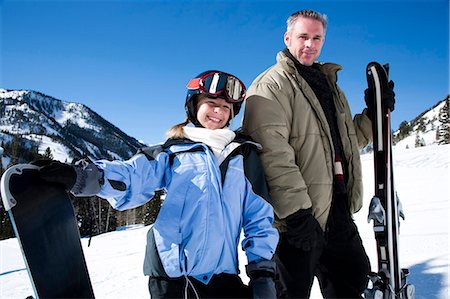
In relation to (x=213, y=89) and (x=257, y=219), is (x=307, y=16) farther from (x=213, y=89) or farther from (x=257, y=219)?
(x=257, y=219)

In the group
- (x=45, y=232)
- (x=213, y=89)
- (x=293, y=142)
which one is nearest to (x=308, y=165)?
(x=293, y=142)

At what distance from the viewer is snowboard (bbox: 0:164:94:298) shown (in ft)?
5.56

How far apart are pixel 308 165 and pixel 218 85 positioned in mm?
831

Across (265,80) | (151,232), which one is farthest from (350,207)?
(151,232)

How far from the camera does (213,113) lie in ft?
7.67

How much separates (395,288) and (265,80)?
1904 millimetres

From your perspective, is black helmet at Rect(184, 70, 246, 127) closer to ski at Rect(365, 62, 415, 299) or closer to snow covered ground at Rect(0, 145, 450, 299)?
Result: ski at Rect(365, 62, 415, 299)

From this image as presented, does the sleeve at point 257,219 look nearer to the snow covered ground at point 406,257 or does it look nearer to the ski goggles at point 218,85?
the ski goggles at point 218,85

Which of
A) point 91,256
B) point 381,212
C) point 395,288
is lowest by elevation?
point 91,256

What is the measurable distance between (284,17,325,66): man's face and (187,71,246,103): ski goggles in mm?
593

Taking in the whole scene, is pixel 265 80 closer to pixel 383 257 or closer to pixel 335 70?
pixel 335 70

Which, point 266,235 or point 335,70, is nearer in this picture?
point 266,235

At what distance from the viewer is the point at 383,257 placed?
114 inches

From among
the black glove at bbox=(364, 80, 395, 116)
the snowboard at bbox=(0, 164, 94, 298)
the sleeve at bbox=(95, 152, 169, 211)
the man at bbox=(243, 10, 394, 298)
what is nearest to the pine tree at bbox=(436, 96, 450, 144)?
the black glove at bbox=(364, 80, 395, 116)
